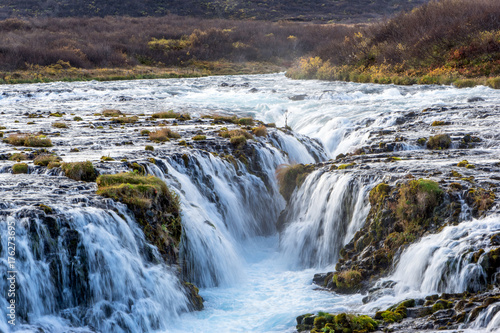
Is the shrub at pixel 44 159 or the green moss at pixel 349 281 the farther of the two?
the shrub at pixel 44 159

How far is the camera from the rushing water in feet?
36.9

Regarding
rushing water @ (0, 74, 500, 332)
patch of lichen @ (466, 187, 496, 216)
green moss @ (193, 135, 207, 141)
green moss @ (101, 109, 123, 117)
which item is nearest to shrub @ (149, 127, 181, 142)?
green moss @ (193, 135, 207, 141)

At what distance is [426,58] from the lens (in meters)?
44.9

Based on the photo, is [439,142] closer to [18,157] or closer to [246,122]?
[246,122]

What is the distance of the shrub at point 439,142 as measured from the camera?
66.9 ft

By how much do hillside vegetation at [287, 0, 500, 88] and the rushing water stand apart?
11.7 m

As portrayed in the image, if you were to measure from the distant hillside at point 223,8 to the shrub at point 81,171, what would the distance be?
291ft

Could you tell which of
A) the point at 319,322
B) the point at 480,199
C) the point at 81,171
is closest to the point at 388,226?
the point at 480,199

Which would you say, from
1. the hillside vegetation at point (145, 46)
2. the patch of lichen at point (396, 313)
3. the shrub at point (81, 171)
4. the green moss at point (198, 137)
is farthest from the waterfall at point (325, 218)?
the hillside vegetation at point (145, 46)

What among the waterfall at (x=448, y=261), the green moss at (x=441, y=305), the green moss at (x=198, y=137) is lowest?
the green moss at (x=441, y=305)

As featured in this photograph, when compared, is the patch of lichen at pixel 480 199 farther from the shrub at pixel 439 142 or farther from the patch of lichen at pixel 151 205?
the patch of lichen at pixel 151 205

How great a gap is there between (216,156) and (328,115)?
12.5 meters

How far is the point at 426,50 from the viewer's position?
4541 centimetres

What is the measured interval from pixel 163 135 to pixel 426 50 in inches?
1269
